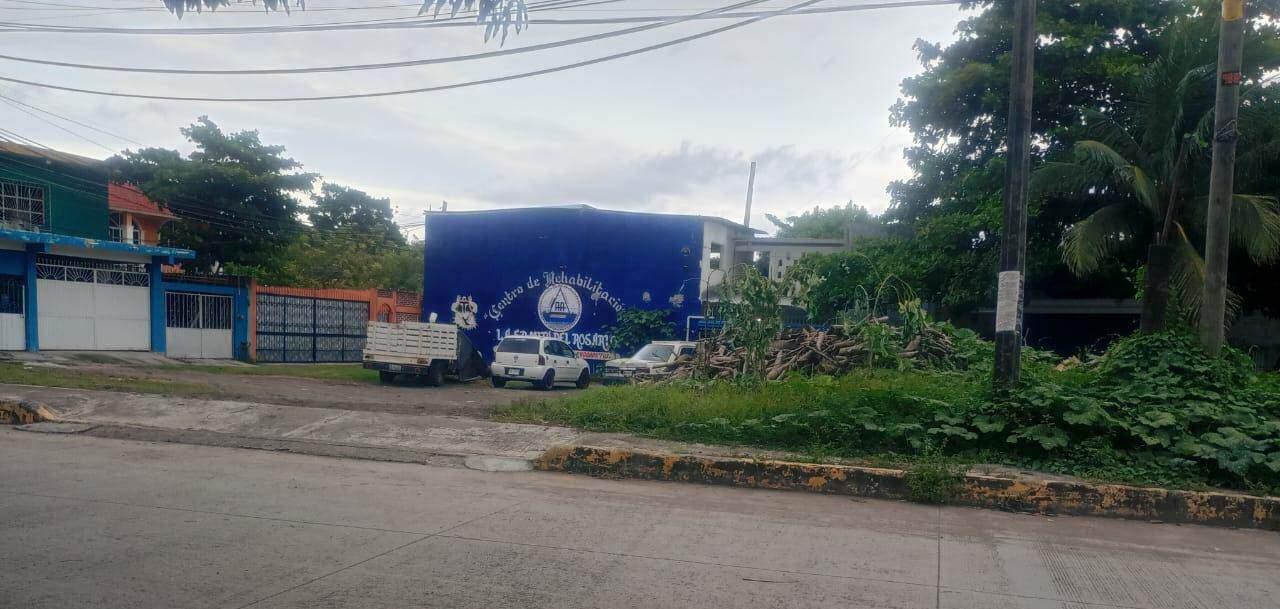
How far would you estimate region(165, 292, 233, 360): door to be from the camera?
1012 inches

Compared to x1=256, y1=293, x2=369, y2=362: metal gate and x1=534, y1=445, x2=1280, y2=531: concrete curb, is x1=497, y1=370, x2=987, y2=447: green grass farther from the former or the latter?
x1=256, y1=293, x2=369, y2=362: metal gate

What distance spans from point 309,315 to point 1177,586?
28155mm

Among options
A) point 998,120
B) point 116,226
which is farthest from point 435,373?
point 116,226

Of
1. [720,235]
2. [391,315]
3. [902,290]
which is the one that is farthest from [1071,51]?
[391,315]

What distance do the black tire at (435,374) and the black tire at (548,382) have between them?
2545 millimetres

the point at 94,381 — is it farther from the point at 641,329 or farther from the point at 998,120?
the point at 998,120

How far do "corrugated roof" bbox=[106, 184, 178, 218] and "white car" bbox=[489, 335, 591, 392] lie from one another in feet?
55.8

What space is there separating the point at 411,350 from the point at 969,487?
16479 mm

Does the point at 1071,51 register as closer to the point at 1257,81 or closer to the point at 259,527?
the point at 1257,81

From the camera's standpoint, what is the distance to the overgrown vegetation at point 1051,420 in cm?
813

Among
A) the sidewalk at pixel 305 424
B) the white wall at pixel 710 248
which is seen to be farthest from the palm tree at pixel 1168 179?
the white wall at pixel 710 248

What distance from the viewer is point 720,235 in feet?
91.7

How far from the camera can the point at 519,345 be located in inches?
908

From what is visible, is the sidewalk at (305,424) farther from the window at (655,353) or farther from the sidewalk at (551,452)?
the window at (655,353)
